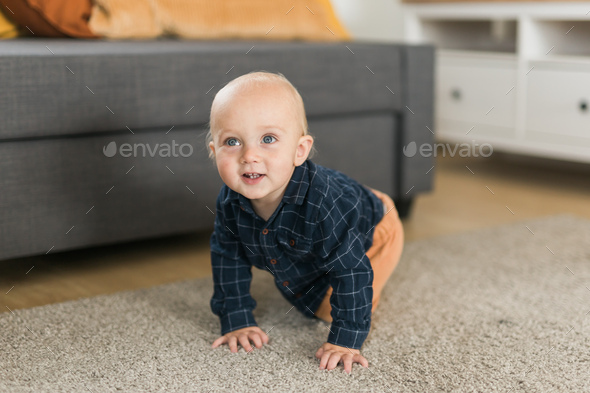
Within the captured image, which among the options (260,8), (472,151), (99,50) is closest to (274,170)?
(99,50)

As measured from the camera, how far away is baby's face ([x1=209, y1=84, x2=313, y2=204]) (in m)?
0.79

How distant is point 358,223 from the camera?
0.92 meters

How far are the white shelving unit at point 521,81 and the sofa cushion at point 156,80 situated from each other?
1.88 ft

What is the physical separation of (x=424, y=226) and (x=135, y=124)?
73 centimetres

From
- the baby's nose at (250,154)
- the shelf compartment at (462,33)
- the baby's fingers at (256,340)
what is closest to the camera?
the baby's nose at (250,154)

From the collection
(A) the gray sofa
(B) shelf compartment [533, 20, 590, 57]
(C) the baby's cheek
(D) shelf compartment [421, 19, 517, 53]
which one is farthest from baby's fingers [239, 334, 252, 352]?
(D) shelf compartment [421, 19, 517, 53]

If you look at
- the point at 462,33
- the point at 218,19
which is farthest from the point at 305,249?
the point at 462,33

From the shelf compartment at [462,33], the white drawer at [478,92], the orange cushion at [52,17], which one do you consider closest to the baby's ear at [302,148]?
the orange cushion at [52,17]

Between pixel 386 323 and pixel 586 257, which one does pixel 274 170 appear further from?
pixel 586 257

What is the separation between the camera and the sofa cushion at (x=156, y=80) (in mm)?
1110

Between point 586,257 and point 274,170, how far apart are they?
78 centimetres

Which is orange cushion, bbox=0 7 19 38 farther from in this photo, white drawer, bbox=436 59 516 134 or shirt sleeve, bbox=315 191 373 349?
white drawer, bbox=436 59 516 134

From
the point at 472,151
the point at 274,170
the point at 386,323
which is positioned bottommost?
the point at 472,151

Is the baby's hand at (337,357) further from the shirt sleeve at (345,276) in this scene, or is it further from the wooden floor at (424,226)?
the wooden floor at (424,226)
